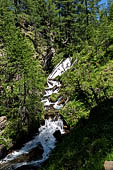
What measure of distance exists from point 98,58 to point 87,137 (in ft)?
64.5

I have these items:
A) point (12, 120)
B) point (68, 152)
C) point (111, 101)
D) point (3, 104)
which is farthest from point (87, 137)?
point (3, 104)

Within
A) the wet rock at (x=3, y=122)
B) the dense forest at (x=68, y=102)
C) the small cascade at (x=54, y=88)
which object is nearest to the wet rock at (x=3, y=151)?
the dense forest at (x=68, y=102)

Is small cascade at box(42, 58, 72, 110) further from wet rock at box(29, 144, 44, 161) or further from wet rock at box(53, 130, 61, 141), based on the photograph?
wet rock at box(29, 144, 44, 161)

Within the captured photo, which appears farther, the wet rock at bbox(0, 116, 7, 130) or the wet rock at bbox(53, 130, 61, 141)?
the wet rock at bbox(53, 130, 61, 141)

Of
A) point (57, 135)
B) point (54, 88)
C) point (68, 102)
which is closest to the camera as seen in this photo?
point (57, 135)

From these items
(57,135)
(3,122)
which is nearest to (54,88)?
(57,135)

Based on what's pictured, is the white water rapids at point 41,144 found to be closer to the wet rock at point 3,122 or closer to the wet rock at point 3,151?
the wet rock at point 3,151

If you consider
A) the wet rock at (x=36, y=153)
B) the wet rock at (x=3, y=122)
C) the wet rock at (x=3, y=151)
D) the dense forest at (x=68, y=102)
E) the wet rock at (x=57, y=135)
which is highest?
the dense forest at (x=68, y=102)

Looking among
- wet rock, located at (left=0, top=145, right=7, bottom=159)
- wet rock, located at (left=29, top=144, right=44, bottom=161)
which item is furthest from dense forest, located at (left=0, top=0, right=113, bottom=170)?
wet rock, located at (left=29, top=144, right=44, bottom=161)

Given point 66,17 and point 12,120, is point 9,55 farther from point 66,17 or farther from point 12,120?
point 66,17

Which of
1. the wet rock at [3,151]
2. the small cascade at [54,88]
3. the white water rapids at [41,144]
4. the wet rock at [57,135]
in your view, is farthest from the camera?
the small cascade at [54,88]

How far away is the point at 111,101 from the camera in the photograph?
1331cm

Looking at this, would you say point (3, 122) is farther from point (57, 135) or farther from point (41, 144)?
point (57, 135)

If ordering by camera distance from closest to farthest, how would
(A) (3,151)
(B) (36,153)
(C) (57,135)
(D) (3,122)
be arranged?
1. (A) (3,151)
2. (B) (36,153)
3. (D) (3,122)
4. (C) (57,135)
